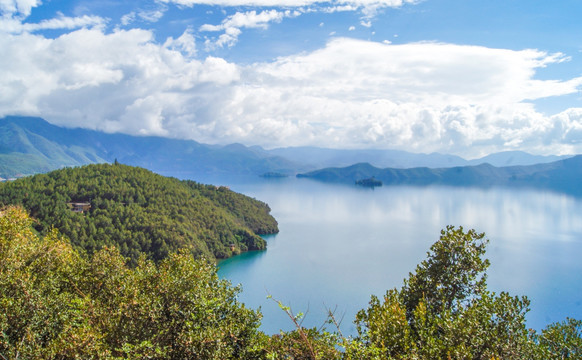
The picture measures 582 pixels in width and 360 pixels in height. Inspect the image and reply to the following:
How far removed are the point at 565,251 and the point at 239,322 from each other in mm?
74506

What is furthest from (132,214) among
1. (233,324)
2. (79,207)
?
(233,324)

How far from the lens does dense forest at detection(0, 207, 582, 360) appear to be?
8.89 meters

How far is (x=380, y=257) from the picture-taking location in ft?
196

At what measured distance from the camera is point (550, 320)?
3638 centimetres

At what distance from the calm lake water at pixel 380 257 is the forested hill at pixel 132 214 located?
6.77 meters

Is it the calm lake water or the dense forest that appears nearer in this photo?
the dense forest

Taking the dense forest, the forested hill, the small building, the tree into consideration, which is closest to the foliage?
the dense forest

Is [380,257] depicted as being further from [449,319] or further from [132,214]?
[449,319]

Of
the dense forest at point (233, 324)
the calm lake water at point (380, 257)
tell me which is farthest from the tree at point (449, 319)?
the calm lake water at point (380, 257)

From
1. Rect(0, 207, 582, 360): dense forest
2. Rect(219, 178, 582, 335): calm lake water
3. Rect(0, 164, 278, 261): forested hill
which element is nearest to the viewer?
Rect(0, 207, 582, 360): dense forest

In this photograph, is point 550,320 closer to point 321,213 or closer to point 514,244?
point 514,244

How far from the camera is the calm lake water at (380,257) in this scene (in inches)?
1608

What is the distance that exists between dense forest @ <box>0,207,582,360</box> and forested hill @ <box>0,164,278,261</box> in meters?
46.1

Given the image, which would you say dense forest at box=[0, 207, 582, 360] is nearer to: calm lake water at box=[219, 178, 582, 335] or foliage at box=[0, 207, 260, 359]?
foliage at box=[0, 207, 260, 359]
